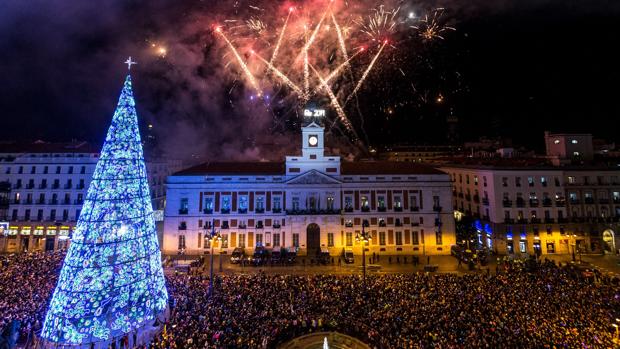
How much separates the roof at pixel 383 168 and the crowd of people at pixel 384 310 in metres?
20.3

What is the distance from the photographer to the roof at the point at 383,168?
4441 centimetres

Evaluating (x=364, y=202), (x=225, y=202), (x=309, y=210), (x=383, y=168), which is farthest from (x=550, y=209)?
(x=225, y=202)

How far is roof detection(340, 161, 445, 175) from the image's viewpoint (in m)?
44.4

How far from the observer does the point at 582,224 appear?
39.9m

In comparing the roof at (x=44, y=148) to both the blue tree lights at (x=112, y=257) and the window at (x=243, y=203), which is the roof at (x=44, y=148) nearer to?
the window at (x=243, y=203)

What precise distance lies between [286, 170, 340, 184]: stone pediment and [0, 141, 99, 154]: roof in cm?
2909

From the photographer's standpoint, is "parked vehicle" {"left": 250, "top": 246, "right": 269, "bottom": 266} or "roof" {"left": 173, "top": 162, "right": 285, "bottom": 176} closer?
"parked vehicle" {"left": 250, "top": 246, "right": 269, "bottom": 266}

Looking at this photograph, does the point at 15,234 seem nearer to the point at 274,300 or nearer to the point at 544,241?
the point at 274,300

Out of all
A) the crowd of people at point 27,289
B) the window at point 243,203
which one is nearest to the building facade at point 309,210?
the window at point 243,203

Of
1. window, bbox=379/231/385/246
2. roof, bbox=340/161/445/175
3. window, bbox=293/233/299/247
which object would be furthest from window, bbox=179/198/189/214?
window, bbox=379/231/385/246

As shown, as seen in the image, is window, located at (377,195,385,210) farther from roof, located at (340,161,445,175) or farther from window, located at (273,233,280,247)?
window, located at (273,233,280,247)

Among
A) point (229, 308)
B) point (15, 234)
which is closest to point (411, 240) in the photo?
point (229, 308)

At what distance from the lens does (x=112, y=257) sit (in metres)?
15.9

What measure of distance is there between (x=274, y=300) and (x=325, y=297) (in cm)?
358
